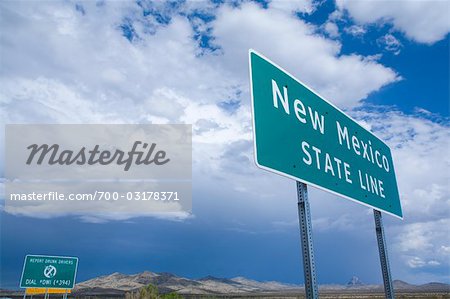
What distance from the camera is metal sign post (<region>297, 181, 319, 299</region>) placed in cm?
298

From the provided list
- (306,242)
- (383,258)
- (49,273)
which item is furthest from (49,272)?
(306,242)

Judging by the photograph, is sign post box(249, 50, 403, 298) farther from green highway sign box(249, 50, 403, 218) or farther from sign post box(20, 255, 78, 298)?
sign post box(20, 255, 78, 298)

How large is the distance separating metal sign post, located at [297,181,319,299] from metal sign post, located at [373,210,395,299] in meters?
2.34

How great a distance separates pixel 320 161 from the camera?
3469 mm

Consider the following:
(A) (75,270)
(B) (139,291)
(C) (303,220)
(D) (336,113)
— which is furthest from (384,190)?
Result: (A) (75,270)

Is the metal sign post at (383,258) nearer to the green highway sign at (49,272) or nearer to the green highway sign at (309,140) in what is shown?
the green highway sign at (309,140)

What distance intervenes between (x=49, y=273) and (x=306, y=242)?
Result: 14.7 m

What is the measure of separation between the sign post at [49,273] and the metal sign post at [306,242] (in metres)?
14.2

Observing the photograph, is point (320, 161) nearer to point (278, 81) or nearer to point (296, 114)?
point (296, 114)

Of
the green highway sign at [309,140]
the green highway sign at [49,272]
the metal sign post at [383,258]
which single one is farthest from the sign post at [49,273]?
the green highway sign at [309,140]

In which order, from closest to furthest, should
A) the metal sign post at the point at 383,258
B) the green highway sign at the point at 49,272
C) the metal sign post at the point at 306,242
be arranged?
the metal sign post at the point at 306,242
the metal sign post at the point at 383,258
the green highway sign at the point at 49,272

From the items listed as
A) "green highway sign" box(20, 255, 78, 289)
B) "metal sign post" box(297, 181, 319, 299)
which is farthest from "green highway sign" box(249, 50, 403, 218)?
"green highway sign" box(20, 255, 78, 289)

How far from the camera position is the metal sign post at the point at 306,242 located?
298cm

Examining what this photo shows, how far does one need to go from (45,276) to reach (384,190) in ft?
46.8
